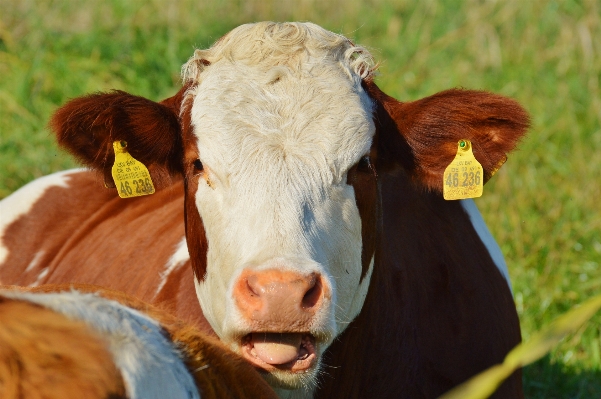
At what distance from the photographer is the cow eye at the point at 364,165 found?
3046mm

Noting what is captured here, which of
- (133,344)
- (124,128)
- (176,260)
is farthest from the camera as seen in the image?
(176,260)

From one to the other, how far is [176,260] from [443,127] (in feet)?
4.67

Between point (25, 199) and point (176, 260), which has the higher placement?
point (25, 199)

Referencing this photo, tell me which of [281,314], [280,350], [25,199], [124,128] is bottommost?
[280,350]

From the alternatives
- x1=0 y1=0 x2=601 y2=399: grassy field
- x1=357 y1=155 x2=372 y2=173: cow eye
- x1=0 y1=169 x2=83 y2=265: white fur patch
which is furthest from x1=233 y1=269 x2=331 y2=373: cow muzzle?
x1=0 y1=169 x2=83 y2=265: white fur patch

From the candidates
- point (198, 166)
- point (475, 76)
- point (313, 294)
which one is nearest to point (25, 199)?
Answer: point (198, 166)

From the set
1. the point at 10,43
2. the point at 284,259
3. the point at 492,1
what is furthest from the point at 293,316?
the point at 492,1

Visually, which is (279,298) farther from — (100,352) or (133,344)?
(100,352)

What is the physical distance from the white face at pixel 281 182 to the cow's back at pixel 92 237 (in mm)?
997

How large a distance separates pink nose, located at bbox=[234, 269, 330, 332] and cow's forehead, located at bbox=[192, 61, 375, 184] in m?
0.44

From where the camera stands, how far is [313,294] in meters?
2.60

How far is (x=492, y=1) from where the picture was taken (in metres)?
8.95

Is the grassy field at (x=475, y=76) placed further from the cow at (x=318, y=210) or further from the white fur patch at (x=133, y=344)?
the white fur patch at (x=133, y=344)

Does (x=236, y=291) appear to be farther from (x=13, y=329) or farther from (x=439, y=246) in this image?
(x=439, y=246)
